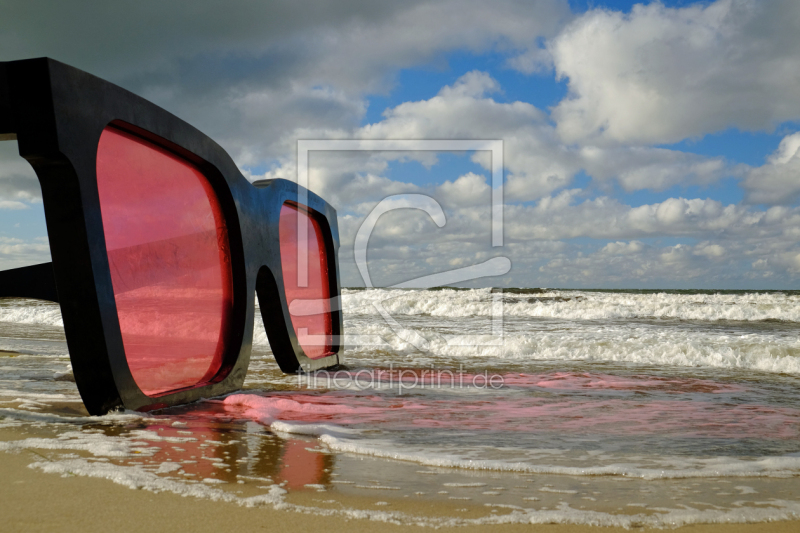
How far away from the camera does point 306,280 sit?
4664 millimetres

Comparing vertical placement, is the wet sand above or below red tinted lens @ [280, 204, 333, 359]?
below

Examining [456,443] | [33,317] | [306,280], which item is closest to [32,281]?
[456,443]

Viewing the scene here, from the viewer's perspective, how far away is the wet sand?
1.35 metres

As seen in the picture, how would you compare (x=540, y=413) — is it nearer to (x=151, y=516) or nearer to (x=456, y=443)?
(x=456, y=443)

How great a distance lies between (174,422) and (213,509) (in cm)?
120

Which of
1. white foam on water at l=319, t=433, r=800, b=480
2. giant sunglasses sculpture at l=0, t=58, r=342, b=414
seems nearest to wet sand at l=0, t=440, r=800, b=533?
white foam on water at l=319, t=433, r=800, b=480

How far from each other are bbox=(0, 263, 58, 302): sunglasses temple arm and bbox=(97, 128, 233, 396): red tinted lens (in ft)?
1.23

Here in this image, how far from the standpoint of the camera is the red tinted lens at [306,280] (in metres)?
4.35

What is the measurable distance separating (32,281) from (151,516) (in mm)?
1704

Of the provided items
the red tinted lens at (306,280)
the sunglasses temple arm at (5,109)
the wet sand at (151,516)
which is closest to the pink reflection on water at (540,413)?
the red tinted lens at (306,280)

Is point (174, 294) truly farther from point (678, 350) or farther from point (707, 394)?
point (678, 350)

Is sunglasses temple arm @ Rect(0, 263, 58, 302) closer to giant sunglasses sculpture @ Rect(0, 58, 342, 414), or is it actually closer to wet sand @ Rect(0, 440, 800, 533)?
giant sunglasses sculpture @ Rect(0, 58, 342, 414)

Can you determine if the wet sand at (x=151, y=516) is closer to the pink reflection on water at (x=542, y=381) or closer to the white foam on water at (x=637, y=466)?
the white foam on water at (x=637, y=466)

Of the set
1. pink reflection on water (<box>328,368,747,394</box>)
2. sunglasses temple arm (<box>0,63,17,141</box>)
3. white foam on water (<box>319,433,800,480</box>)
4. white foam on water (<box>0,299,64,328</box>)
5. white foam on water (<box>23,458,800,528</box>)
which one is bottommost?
pink reflection on water (<box>328,368,747,394</box>)
